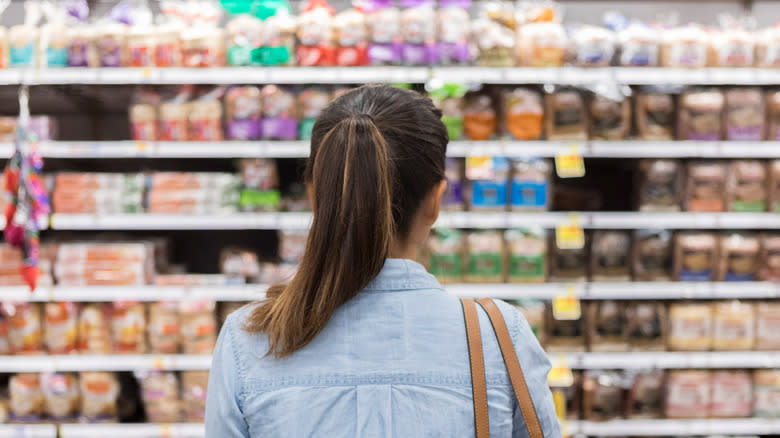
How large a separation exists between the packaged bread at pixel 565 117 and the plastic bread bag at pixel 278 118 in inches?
48.4

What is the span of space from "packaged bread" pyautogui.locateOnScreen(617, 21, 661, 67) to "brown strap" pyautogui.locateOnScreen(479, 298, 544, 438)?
2350 millimetres

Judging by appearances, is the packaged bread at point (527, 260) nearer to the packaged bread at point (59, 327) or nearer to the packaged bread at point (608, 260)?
the packaged bread at point (608, 260)

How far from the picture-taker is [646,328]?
9.28 feet

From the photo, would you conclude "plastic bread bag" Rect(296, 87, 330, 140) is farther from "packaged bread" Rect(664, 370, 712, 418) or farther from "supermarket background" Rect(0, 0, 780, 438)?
"packaged bread" Rect(664, 370, 712, 418)

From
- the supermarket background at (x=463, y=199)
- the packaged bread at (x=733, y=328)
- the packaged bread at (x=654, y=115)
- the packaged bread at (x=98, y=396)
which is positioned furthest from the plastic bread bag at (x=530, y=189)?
the packaged bread at (x=98, y=396)

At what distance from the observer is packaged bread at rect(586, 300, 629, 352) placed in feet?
9.29

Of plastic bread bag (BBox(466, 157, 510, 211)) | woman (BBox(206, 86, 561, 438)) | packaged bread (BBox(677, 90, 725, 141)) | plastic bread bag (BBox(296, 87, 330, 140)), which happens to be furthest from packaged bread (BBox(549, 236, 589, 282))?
woman (BBox(206, 86, 561, 438))

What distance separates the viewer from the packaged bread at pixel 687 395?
9.25 ft

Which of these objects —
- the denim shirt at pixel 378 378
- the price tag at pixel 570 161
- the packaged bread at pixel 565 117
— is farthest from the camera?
the packaged bread at pixel 565 117

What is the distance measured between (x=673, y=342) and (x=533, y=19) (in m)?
1.73

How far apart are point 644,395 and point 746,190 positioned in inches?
43.7

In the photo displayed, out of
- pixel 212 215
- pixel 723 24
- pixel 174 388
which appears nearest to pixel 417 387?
pixel 212 215

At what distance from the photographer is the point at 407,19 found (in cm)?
275

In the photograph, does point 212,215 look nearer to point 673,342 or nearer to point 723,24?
point 673,342
